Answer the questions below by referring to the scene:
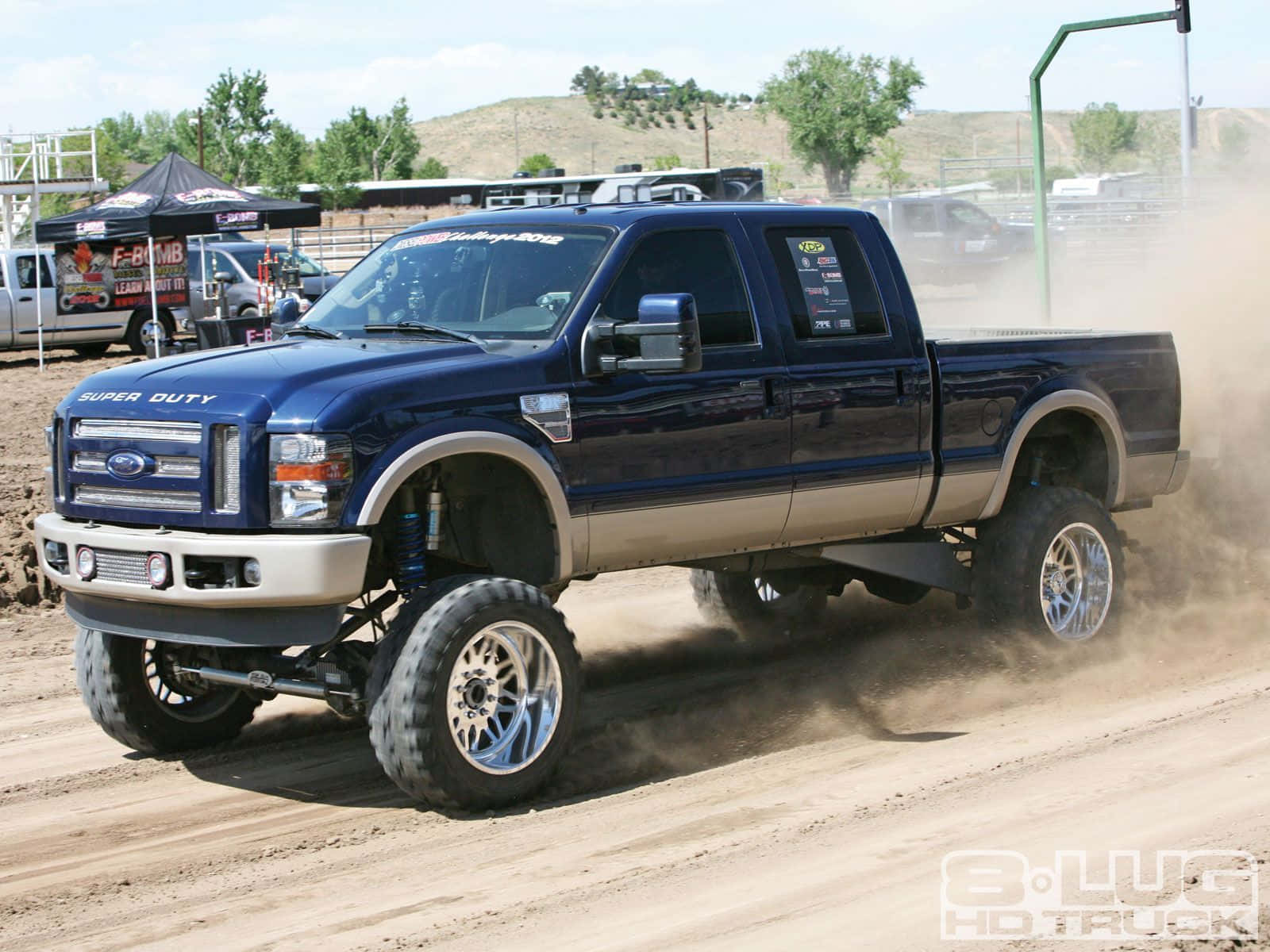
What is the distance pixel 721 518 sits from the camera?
6.72m

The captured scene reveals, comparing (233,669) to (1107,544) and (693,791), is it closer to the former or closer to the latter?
(693,791)

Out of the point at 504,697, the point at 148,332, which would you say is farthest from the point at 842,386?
the point at 148,332

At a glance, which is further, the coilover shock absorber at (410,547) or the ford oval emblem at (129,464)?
the coilover shock absorber at (410,547)

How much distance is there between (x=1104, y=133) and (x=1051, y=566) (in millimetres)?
81086

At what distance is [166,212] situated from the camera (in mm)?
20625

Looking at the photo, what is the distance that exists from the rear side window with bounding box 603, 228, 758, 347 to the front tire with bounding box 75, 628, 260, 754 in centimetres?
237

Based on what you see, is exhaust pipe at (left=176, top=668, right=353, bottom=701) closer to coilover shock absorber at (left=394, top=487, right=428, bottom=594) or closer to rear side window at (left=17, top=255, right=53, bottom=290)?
coilover shock absorber at (left=394, top=487, right=428, bottom=594)

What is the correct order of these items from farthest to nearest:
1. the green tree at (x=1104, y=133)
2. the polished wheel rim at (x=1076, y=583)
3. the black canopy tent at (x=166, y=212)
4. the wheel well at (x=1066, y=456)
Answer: the green tree at (x=1104, y=133)
the black canopy tent at (x=166, y=212)
the wheel well at (x=1066, y=456)
the polished wheel rim at (x=1076, y=583)

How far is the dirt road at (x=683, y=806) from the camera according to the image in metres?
4.79

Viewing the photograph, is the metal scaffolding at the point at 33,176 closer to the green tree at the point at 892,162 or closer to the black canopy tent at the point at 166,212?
the black canopy tent at the point at 166,212

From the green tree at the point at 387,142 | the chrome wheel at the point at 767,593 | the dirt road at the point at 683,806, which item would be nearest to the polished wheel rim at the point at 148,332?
the dirt road at the point at 683,806

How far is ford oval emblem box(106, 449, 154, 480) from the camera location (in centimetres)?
576

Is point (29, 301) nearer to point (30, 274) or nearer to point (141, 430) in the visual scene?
point (30, 274)

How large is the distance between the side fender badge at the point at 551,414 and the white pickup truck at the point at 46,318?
19.3m
